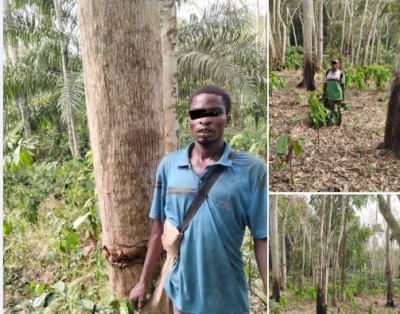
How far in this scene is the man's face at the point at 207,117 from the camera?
1.78 meters

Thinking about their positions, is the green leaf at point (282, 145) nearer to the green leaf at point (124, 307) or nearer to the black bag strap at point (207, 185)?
the black bag strap at point (207, 185)

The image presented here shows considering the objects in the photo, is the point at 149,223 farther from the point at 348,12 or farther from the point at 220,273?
the point at 348,12

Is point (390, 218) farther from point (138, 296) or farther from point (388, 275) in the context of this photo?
point (138, 296)

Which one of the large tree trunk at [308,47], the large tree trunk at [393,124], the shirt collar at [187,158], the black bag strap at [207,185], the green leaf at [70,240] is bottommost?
the green leaf at [70,240]

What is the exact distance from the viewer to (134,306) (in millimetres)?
2113

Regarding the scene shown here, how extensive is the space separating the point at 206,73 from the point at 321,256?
1.50 metres

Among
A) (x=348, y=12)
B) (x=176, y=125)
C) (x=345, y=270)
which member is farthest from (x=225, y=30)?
(x=345, y=270)

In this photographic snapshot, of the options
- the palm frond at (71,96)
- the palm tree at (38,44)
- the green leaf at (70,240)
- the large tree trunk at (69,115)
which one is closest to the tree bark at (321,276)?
the green leaf at (70,240)

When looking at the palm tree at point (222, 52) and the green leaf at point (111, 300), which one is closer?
the green leaf at point (111, 300)

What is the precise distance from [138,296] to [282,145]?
950 mm

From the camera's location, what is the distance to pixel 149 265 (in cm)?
206

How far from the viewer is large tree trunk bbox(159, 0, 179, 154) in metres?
2.73

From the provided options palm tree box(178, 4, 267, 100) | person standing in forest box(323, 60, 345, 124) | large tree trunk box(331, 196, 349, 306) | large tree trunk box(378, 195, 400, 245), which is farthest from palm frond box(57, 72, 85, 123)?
large tree trunk box(378, 195, 400, 245)

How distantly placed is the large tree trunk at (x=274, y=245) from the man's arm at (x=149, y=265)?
0.49 m
